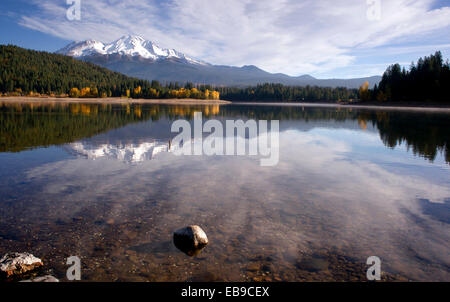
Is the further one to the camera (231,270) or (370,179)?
(370,179)

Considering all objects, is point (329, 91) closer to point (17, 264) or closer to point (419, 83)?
point (419, 83)

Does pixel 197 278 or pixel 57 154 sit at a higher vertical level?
pixel 57 154

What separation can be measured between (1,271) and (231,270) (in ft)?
16.0

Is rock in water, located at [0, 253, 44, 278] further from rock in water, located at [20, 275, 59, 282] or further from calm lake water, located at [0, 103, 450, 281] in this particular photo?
rock in water, located at [20, 275, 59, 282]

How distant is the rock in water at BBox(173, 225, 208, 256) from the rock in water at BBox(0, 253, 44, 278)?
315 cm

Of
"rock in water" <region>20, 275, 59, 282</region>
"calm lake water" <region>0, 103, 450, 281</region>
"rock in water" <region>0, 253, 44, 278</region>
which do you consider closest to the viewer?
"rock in water" <region>20, 275, 59, 282</region>

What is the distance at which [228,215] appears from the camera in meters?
9.29

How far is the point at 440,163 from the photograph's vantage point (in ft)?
58.4

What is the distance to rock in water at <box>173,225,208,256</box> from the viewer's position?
23.9 ft

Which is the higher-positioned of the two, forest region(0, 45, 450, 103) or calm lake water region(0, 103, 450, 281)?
forest region(0, 45, 450, 103)

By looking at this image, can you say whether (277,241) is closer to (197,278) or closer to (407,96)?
(197,278)

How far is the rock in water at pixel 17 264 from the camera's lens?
601 centimetres

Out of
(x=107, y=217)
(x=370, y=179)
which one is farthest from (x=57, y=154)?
(x=370, y=179)

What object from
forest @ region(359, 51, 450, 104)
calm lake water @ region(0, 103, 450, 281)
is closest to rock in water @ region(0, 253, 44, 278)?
calm lake water @ region(0, 103, 450, 281)
